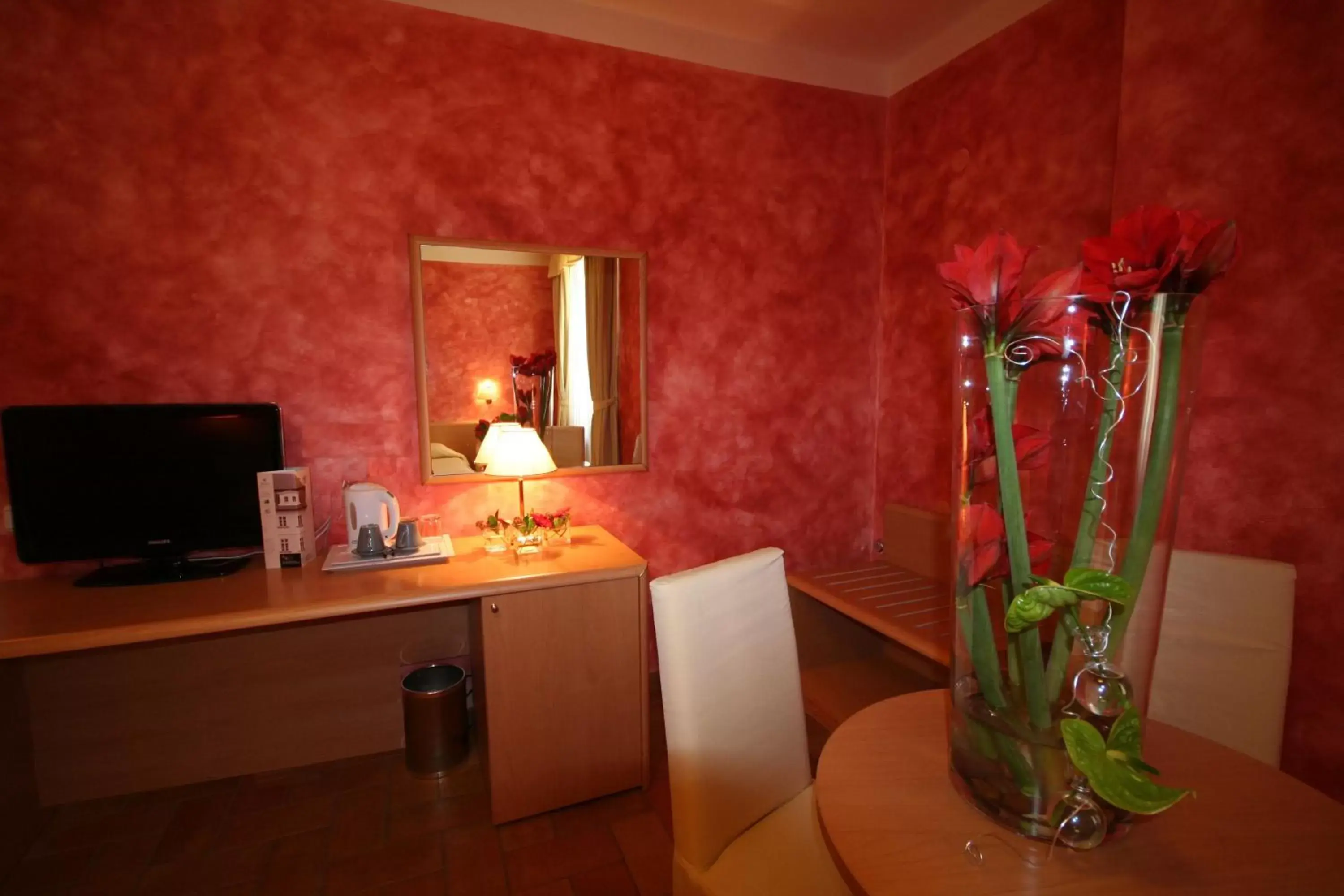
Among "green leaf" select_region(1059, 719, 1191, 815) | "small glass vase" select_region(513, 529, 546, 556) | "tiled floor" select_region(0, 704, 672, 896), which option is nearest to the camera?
"green leaf" select_region(1059, 719, 1191, 815)

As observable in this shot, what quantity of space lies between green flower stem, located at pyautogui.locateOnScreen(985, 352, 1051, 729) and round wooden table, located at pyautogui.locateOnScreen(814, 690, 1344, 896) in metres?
0.19

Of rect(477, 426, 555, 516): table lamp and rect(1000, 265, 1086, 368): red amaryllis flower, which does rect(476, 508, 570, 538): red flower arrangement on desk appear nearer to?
rect(477, 426, 555, 516): table lamp

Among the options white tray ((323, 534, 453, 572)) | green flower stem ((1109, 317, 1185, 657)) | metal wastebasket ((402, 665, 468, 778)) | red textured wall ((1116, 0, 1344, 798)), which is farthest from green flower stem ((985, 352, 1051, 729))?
metal wastebasket ((402, 665, 468, 778))

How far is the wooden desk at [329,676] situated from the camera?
1796 millimetres

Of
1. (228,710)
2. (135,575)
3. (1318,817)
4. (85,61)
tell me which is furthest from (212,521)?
(1318,817)

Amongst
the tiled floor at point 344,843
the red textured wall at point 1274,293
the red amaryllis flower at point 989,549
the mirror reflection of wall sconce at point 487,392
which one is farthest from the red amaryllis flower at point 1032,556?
the mirror reflection of wall sconce at point 487,392

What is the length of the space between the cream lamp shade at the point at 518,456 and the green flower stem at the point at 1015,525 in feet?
5.29

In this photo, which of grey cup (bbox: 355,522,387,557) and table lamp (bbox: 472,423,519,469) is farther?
table lamp (bbox: 472,423,519,469)

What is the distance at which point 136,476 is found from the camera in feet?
6.21

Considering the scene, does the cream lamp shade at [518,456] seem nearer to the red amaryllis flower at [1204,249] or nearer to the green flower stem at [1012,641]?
the green flower stem at [1012,641]

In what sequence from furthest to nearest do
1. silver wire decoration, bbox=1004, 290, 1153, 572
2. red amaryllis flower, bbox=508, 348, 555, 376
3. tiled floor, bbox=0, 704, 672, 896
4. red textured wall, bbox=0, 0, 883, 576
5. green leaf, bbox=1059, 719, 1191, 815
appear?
red amaryllis flower, bbox=508, 348, 555, 376 → red textured wall, bbox=0, 0, 883, 576 → tiled floor, bbox=0, 704, 672, 896 → silver wire decoration, bbox=1004, 290, 1153, 572 → green leaf, bbox=1059, 719, 1191, 815

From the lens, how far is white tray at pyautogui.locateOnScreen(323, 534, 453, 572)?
195 centimetres

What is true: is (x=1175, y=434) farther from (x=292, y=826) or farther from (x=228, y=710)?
(x=228, y=710)

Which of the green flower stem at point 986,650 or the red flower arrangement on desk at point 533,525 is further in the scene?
the red flower arrangement on desk at point 533,525
